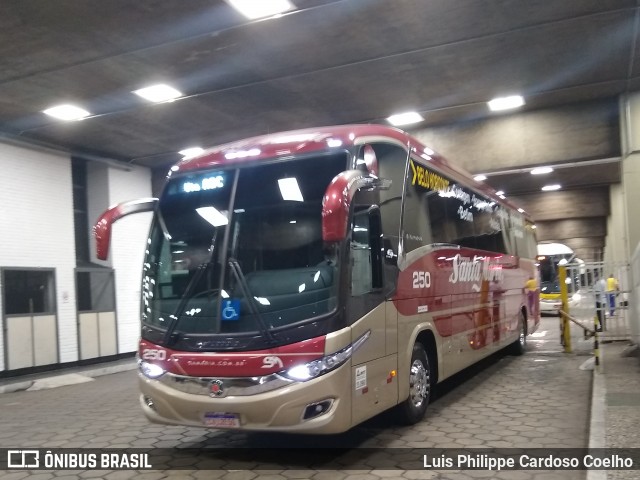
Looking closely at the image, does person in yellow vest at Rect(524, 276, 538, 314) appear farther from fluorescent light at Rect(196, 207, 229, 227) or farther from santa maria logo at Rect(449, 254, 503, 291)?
fluorescent light at Rect(196, 207, 229, 227)

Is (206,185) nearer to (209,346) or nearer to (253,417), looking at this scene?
(209,346)

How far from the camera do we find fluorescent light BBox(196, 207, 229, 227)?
5.75m

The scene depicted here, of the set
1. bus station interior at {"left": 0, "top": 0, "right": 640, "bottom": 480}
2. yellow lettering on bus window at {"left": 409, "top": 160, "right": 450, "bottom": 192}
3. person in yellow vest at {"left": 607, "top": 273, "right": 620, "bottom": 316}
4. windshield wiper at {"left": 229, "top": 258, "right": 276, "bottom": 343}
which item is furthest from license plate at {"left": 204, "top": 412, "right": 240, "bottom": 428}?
person in yellow vest at {"left": 607, "top": 273, "right": 620, "bottom": 316}

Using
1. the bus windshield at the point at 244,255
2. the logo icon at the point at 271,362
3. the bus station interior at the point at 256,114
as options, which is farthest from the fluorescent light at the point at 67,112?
the logo icon at the point at 271,362

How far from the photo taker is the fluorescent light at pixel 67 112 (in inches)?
444

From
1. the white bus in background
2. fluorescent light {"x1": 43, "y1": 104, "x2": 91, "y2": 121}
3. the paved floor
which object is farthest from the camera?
the white bus in background

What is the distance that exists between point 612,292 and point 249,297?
10.5 m

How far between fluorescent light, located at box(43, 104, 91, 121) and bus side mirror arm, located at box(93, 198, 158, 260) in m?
5.91

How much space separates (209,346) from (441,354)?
355 cm

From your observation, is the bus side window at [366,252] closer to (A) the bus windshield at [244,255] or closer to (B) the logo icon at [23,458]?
(A) the bus windshield at [244,255]

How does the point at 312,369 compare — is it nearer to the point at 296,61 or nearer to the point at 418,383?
the point at 418,383

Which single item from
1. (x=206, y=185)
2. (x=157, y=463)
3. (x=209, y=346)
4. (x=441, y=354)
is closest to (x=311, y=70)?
(x=206, y=185)

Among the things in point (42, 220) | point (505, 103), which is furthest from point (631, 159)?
point (42, 220)

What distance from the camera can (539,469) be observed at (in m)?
5.19
